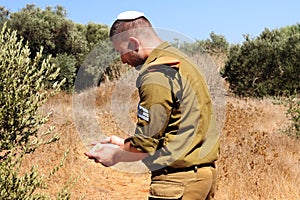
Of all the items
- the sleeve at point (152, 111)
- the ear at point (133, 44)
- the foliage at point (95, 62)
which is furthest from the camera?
the foliage at point (95, 62)

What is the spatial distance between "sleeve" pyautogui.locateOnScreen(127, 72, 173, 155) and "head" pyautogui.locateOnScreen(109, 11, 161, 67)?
0.17 m

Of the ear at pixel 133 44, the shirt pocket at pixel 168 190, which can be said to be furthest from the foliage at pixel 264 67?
the ear at pixel 133 44

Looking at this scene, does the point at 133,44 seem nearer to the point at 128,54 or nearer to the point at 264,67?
the point at 128,54

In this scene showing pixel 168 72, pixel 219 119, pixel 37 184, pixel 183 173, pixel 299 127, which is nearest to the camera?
pixel 168 72

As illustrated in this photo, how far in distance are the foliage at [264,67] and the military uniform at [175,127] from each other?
1558 cm

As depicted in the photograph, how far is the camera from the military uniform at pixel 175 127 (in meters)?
2.16

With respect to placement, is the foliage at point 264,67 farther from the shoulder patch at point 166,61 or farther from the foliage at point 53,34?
the shoulder patch at point 166,61

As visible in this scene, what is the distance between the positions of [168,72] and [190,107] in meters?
0.21

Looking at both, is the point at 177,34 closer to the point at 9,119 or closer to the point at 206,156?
the point at 206,156

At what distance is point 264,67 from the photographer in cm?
1803

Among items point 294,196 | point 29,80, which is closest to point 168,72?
point 29,80

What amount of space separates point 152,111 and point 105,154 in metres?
0.37

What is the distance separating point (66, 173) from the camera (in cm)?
712

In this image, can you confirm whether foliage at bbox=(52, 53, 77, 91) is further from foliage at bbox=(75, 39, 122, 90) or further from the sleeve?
the sleeve
